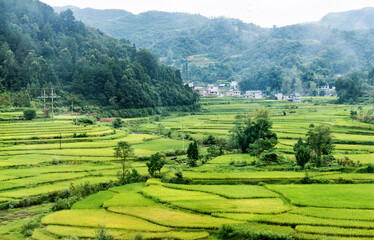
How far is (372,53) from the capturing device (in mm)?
100250

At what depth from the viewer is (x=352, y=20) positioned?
157m

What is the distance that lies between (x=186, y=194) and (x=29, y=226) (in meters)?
6.80

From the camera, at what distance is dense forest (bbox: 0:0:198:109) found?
5425cm

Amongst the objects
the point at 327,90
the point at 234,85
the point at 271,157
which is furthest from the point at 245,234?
the point at 234,85

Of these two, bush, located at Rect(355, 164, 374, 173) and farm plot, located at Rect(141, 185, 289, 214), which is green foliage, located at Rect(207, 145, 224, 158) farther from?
bush, located at Rect(355, 164, 374, 173)

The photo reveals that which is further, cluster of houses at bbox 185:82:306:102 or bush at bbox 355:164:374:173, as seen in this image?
cluster of houses at bbox 185:82:306:102

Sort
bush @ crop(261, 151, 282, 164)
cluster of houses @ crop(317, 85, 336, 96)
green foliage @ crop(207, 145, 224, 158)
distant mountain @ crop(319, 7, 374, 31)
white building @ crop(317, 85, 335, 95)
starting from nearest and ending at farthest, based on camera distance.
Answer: bush @ crop(261, 151, 282, 164), green foliage @ crop(207, 145, 224, 158), cluster of houses @ crop(317, 85, 336, 96), white building @ crop(317, 85, 335, 95), distant mountain @ crop(319, 7, 374, 31)

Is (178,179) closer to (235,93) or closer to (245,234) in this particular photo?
(245,234)

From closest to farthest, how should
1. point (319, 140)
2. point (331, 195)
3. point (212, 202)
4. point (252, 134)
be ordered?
point (212, 202)
point (331, 195)
point (319, 140)
point (252, 134)

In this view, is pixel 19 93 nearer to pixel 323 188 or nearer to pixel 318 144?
pixel 318 144

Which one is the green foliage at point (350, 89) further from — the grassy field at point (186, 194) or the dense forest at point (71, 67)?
the grassy field at point (186, 194)

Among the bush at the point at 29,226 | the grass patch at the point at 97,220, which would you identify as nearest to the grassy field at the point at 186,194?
the grass patch at the point at 97,220

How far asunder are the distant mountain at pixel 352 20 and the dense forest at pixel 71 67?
316ft

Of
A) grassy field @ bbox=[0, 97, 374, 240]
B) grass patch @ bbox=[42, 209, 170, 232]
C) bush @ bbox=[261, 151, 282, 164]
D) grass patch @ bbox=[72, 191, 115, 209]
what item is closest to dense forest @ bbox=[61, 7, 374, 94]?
bush @ bbox=[261, 151, 282, 164]
